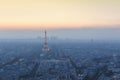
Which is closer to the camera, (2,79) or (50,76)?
(2,79)

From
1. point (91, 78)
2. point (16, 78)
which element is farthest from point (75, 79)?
point (16, 78)

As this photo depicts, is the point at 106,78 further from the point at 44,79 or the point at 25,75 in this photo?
the point at 25,75

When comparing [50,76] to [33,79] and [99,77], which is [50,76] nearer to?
[33,79]

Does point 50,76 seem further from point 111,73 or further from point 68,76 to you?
point 111,73

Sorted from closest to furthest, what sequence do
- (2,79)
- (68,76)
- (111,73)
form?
(2,79) → (68,76) → (111,73)

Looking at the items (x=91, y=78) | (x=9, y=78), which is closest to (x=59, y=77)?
(x=91, y=78)

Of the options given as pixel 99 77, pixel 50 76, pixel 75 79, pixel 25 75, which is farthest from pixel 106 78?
pixel 25 75

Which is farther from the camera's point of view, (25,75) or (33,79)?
(25,75)

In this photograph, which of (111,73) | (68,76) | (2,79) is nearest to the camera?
(2,79)
